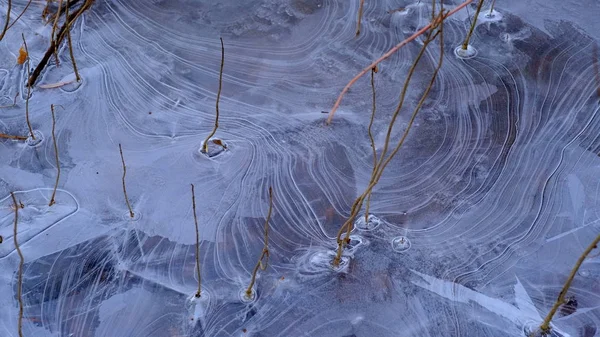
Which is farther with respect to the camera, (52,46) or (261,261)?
(52,46)

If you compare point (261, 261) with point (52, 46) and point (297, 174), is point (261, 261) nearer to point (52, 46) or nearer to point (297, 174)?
point (297, 174)

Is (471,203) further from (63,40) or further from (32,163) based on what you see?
(63,40)

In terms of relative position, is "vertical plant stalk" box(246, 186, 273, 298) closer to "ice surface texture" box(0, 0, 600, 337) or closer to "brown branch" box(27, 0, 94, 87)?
"ice surface texture" box(0, 0, 600, 337)

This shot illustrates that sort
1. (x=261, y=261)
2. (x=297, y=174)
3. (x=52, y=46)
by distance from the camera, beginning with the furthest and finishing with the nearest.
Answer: (x=52, y=46), (x=297, y=174), (x=261, y=261)

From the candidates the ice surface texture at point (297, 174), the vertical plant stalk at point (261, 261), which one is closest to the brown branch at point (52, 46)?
the ice surface texture at point (297, 174)

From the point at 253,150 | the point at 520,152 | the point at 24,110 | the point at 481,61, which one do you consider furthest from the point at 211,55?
the point at 520,152

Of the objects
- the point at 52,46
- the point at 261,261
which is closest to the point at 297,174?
the point at 261,261

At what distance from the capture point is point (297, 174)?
1461mm

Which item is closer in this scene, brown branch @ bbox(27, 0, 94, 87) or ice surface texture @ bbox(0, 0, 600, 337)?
ice surface texture @ bbox(0, 0, 600, 337)

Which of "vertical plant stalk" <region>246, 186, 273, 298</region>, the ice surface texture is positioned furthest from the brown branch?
"vertical plant stalk" <region>246, 186, 273, 298</region>

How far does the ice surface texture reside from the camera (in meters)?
1.23

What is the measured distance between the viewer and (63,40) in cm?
178

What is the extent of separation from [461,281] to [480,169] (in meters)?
0.32

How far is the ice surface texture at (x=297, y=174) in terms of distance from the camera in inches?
48.3
